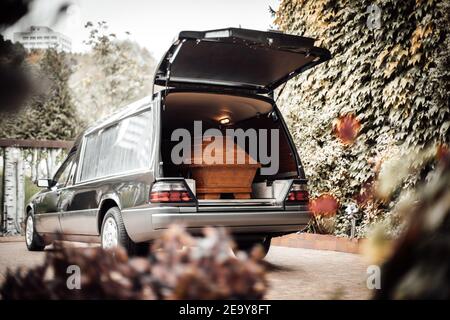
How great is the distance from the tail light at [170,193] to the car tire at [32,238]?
435cm

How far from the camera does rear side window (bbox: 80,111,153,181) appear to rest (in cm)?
496

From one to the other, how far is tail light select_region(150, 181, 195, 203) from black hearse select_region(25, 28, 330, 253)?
0.03 feet

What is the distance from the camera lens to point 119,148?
5531 mm

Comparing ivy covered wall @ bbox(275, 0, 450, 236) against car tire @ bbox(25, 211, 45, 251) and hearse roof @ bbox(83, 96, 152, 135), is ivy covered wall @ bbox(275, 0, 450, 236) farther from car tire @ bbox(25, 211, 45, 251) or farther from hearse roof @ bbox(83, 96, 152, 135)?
car tire @ bbox(25, 211, 45, 251)

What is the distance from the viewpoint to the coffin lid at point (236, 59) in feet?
15.1

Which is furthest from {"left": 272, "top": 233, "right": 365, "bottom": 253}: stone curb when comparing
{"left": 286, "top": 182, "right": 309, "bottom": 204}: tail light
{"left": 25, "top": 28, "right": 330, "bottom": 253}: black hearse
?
{"left": 286, "top": 182, "right": 309, "bottom": 204}: tail light

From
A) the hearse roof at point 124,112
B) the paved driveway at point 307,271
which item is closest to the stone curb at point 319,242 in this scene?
the paved driveway at point 307,271

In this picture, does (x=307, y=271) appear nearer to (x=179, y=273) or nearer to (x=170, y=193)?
(x=170, y=193)

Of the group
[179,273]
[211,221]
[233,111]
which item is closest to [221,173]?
[233,111]

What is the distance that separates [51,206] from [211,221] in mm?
3710

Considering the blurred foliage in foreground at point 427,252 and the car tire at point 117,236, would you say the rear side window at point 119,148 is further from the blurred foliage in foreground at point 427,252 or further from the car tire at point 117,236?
the blurred foliage in foreground at point 427,252

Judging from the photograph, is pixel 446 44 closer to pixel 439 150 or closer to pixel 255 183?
pixel 439 150

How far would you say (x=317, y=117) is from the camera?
8.05 metres

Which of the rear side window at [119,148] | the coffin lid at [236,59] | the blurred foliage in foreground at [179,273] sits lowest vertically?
the blurred foliage in foreground at [179,273]
